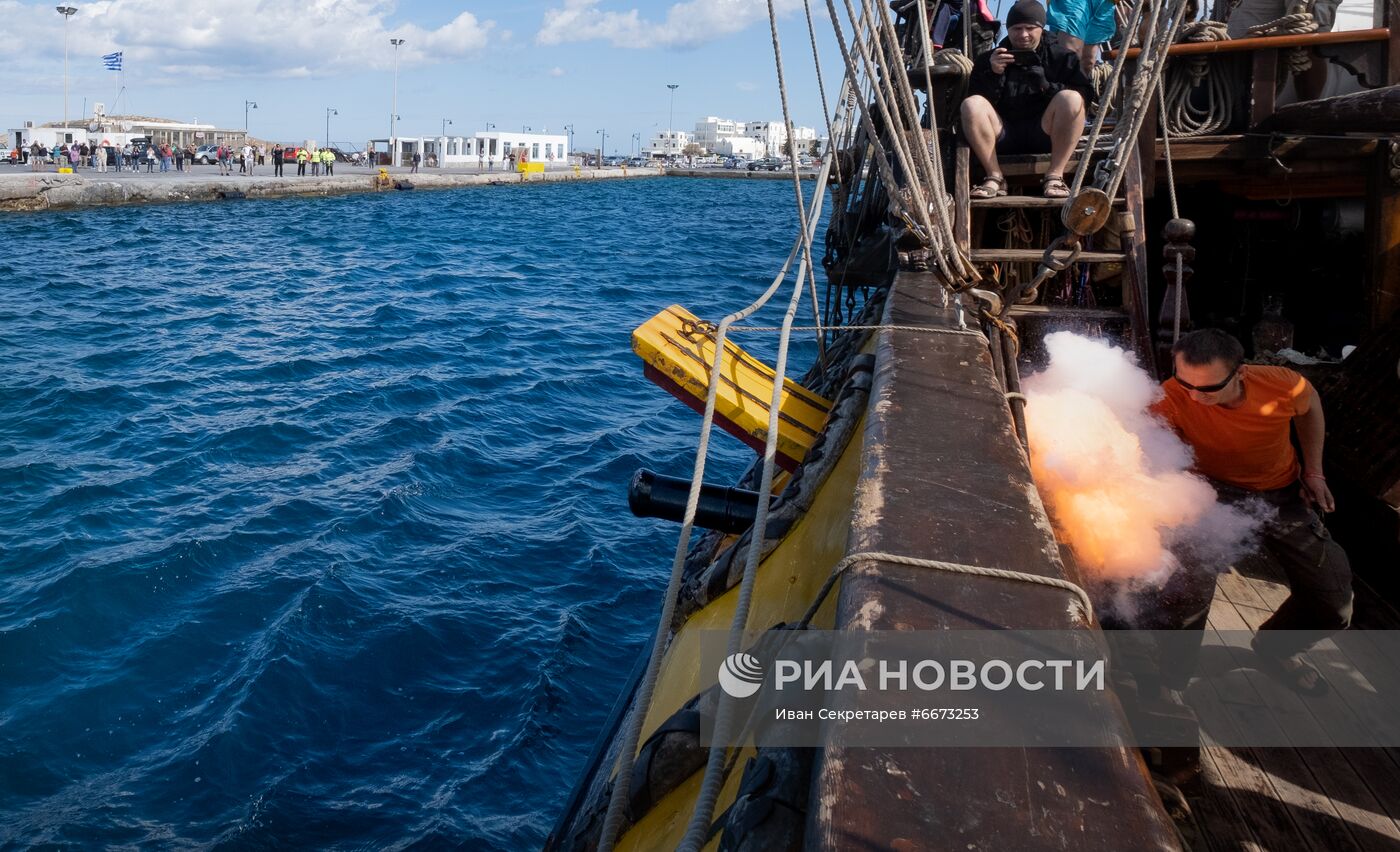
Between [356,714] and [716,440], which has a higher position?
[716,440]

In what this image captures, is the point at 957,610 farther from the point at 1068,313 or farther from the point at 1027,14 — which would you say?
the point at 1027,14

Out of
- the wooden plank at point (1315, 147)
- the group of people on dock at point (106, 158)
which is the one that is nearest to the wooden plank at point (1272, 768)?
the wooden plank at point (1315, 147)

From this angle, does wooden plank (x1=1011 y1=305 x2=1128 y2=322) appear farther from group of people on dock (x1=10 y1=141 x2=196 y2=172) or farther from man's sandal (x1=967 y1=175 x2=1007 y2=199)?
group of people on dock (x1=10 y1=141 x2=196 y2=172)

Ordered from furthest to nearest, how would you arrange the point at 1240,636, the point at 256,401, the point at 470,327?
the point at 470,327
the point at 256,401
the point at 1240,636

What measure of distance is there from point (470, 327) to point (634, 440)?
707cm

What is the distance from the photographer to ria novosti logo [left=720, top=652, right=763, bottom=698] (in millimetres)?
1875

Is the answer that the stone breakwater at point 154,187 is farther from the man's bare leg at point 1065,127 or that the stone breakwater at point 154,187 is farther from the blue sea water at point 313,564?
the man's bare leg at point 1065,127

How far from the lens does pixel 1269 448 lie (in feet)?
9.99

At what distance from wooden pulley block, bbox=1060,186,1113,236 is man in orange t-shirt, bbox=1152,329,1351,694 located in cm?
46

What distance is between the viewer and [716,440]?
10766mm

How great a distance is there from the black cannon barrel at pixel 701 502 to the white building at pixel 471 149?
7237cm

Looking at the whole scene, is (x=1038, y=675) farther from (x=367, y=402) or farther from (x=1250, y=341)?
(x=367, y=402)

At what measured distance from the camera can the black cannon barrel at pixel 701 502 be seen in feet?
11.1

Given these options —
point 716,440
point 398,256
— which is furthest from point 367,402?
point 398,256
